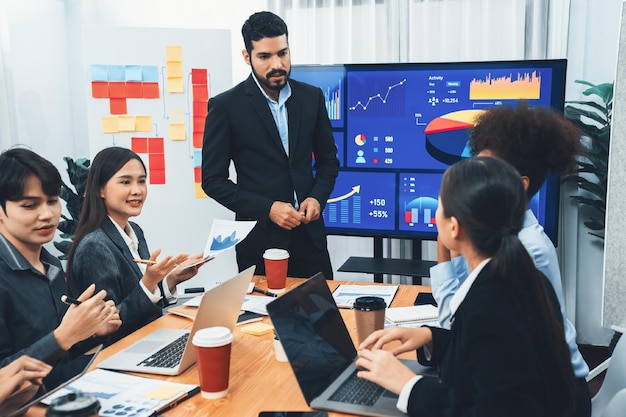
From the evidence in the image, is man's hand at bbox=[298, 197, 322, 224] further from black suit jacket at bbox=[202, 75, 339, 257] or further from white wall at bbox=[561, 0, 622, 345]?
white wall at bbox=[561, 0, 622, 345]

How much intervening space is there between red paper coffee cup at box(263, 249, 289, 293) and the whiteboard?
1609 millimetres

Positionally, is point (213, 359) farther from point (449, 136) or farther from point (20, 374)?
point (449, 136)

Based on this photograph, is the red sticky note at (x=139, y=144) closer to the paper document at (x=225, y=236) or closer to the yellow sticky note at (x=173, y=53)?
the yellow sticky note at (x=173, y=53)

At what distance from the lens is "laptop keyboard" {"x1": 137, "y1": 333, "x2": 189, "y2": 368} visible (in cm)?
146

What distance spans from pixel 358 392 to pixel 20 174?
0.97 m

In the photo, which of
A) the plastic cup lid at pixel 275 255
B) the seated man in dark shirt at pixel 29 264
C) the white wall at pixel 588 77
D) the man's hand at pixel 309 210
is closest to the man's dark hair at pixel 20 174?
the seated man in dark shirt at pixel 29 264

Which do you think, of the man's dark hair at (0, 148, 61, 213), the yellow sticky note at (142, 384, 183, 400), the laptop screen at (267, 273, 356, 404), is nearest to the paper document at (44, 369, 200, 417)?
the yellow sticky note at (142, 384, 183, 400)

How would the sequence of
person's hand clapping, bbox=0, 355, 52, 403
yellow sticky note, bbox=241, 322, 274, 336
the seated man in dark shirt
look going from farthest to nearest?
yellow sticky note, bbox=241, 322, 274, 336 → the seated man in dark shirt → person's hand clapping, bbox=0, 355, 52, 403

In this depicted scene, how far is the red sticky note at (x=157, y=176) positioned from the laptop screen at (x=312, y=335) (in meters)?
2.30

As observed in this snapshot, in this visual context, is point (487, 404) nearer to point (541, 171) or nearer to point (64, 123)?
point (541, 171)

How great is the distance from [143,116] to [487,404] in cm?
292

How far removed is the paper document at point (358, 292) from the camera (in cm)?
198

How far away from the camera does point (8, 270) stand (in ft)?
4.90

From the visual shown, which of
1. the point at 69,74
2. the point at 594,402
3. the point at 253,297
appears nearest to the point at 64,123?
the point at 69,74
